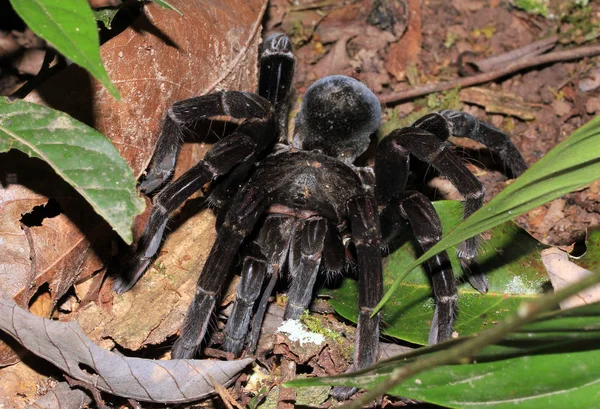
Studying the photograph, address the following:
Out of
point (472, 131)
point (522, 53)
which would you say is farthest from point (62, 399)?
point (522, 53)

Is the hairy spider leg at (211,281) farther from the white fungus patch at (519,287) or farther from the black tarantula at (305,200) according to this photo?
the white fungus patch at (519,287)

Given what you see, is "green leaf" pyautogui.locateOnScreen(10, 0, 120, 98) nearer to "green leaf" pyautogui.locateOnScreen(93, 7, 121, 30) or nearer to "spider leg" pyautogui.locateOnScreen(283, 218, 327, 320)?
"green leaf" pyautogui.locateOnScreen(93, 7, 121, 30)

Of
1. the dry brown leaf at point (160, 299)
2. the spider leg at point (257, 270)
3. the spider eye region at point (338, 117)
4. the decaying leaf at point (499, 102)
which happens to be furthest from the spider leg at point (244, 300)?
the decaying leaf at point (499, 102)

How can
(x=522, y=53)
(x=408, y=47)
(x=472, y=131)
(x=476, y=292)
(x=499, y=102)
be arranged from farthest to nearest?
(x=408, y=47) → (x=522, y=53) → (x=499, y=102) → (x=472, y=131) → (x=476, y=292)

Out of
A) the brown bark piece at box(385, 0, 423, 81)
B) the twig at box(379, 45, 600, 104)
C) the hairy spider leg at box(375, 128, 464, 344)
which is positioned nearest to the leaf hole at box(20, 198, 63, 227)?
the hairy spider leg at box(375, 128, 464, 344)

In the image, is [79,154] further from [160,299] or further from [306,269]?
[306,269]

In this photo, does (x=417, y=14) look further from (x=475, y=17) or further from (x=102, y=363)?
(x=102, y=363)

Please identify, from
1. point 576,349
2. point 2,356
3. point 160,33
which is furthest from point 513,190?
point 2,356
